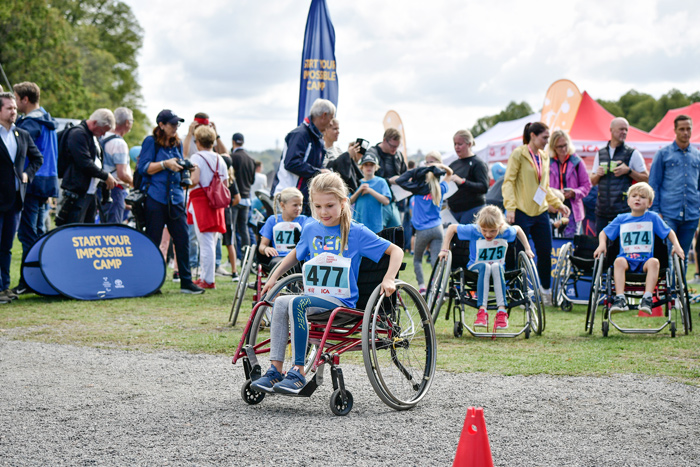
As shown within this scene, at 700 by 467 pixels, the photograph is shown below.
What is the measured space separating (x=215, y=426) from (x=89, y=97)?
140 ft

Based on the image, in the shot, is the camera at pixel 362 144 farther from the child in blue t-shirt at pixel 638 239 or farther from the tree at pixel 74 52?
the tree at pixel 74 52

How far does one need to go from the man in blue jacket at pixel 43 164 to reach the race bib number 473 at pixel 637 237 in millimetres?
6341

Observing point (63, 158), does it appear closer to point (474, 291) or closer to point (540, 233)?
point (474, 291)

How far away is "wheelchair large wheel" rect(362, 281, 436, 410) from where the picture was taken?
4.09 metres

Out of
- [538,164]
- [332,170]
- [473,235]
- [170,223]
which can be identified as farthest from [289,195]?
[538,164]

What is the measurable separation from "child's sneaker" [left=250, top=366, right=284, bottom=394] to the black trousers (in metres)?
5.37

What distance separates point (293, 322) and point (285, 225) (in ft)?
10.4

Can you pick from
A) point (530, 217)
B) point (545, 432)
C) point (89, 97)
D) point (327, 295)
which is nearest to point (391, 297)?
point (327, 295)

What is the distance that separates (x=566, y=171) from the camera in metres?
A: 9.60

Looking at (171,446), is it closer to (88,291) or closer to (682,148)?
(88,291)

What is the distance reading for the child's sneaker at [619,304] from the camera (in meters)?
6.81

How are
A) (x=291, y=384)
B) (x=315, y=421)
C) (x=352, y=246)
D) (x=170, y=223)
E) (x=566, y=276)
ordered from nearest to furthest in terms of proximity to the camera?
(x=315, y=421), (x=291, y=384), (x=352, y=246), (x=566, y=276), (x=170, y=223)

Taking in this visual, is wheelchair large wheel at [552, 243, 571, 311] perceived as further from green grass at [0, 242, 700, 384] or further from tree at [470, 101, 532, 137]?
tree at [470, 101, 532, 137]

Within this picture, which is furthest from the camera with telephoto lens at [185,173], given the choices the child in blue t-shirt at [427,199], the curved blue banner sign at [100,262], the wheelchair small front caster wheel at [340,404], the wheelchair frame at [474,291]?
the wheelchair small front caster wheel at [340,404]
